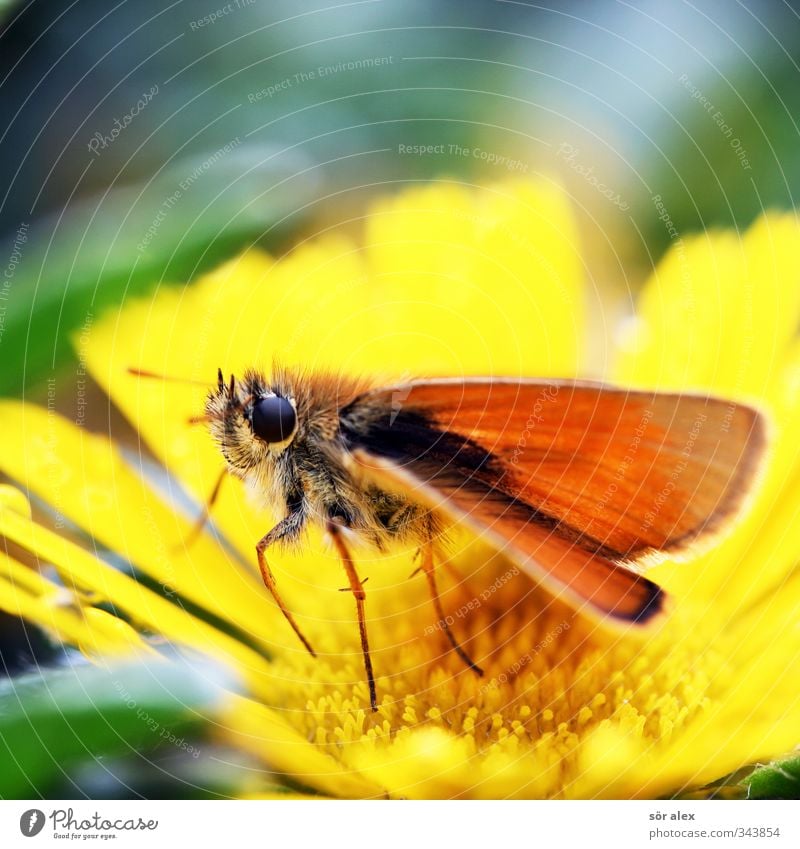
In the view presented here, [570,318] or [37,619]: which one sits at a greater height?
[570,318]

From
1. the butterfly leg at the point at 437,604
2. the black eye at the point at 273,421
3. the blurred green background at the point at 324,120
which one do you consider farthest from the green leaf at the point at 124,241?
the butterfly leg at the point at 437,604

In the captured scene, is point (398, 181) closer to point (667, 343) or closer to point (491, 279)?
point (491, 279)

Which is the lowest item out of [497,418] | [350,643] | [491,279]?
[350,643]

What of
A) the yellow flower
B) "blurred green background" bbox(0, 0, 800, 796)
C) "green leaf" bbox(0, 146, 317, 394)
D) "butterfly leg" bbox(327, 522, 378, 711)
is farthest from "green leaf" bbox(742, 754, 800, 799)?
"green leaf" bbox(0, 146, 317, 394)

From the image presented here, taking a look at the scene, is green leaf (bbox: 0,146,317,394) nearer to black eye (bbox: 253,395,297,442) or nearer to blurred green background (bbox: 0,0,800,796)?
blurred green background (bbox: 0,0,800,796)

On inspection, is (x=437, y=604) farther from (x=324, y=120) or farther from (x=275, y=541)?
(x=324, y=120)
